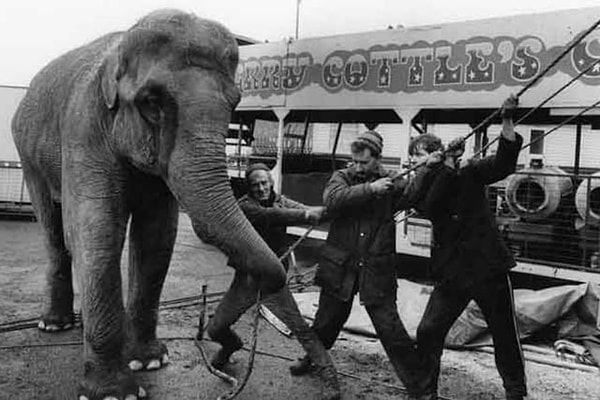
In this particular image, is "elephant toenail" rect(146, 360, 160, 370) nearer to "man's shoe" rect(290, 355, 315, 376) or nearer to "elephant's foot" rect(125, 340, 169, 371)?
"elephant's foot" rect(125, 340, 169, 371)

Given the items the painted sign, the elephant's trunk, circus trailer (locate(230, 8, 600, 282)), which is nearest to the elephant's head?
the elephant's trunk

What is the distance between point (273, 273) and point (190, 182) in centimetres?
63

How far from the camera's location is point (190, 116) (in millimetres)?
3572

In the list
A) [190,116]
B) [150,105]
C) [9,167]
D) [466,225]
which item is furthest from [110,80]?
[9,167]

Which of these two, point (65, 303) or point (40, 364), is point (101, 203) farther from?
point (65, 303)

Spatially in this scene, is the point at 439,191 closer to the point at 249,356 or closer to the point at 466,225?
the point at 466,225

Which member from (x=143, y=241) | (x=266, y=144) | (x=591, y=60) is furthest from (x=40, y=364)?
(x=266, y=144)

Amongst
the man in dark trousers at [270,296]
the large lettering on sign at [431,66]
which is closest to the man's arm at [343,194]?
the man in dark trousers at [270,296]

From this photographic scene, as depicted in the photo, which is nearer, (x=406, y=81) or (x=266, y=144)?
(x=406, y=81)

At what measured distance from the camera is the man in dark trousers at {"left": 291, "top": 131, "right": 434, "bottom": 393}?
451cm

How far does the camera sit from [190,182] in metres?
3.56

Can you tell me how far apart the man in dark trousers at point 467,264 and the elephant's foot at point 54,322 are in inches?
126

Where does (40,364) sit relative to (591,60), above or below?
below

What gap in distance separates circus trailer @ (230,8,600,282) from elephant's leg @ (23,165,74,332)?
301cm
